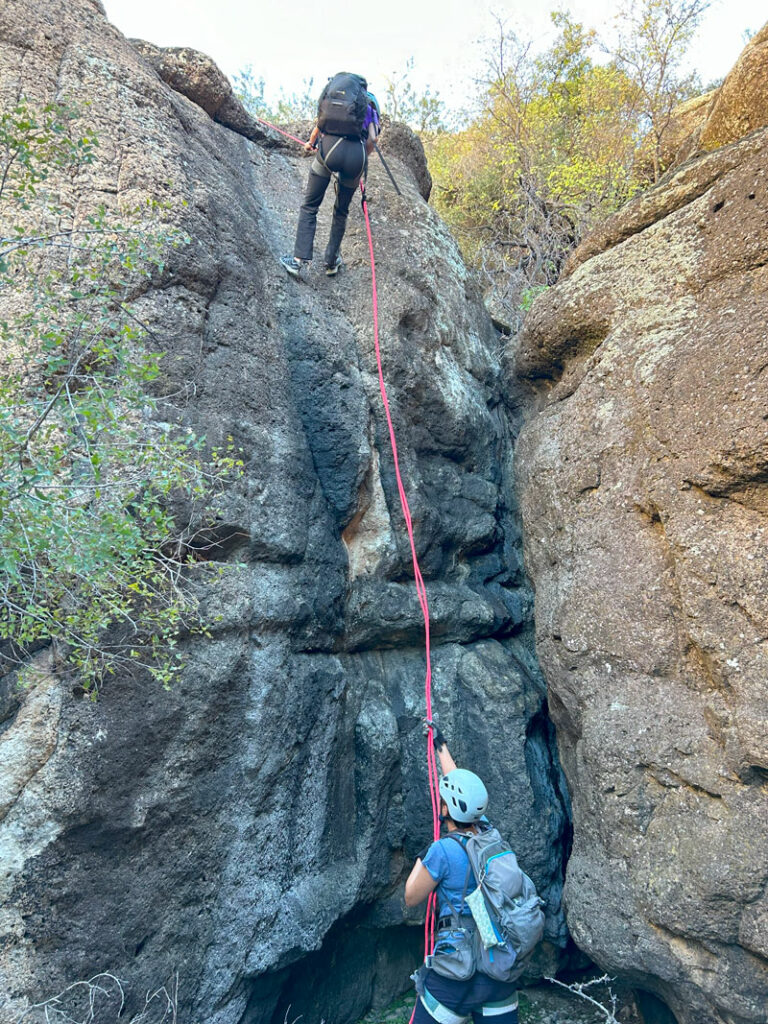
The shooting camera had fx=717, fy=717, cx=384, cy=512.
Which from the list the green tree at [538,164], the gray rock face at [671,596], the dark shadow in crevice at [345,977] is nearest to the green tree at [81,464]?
the dark shadow in crevice at [345,977]

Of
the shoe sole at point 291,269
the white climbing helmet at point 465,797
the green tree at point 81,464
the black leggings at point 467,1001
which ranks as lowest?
the black leggings at point 467,1001

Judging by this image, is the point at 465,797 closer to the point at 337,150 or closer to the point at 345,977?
the point at 345,977

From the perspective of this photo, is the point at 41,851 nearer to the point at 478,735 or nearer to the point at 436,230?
the point at 478,735

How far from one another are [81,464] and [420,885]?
3.45 m

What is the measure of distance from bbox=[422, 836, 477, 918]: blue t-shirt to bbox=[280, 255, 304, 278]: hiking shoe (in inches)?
213

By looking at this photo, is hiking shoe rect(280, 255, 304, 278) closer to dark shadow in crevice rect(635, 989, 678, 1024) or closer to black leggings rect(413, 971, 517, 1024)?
black leggings rect(413, 971, 517, 1024)

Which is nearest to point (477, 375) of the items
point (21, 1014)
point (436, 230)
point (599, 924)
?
point (436, 230)

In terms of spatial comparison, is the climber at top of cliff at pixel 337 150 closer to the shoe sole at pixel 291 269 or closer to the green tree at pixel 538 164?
the shoe sole at pixel 291 269

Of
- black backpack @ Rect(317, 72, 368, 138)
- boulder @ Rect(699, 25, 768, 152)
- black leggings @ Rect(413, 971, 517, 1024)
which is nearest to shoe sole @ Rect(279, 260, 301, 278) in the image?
black backpack @ Rect(317, 72, 368, 138)

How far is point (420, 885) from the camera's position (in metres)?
4.39

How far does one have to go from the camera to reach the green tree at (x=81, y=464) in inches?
155

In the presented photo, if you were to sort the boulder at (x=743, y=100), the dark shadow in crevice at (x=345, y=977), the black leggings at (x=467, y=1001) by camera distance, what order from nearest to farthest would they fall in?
the black leggings at (x=467, y=1001)
the dark shadow in crevice at (x=345, y=977)
the boulder at (x=743, y=100)

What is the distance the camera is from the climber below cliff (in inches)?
173

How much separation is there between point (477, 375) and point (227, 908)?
5806 mm
